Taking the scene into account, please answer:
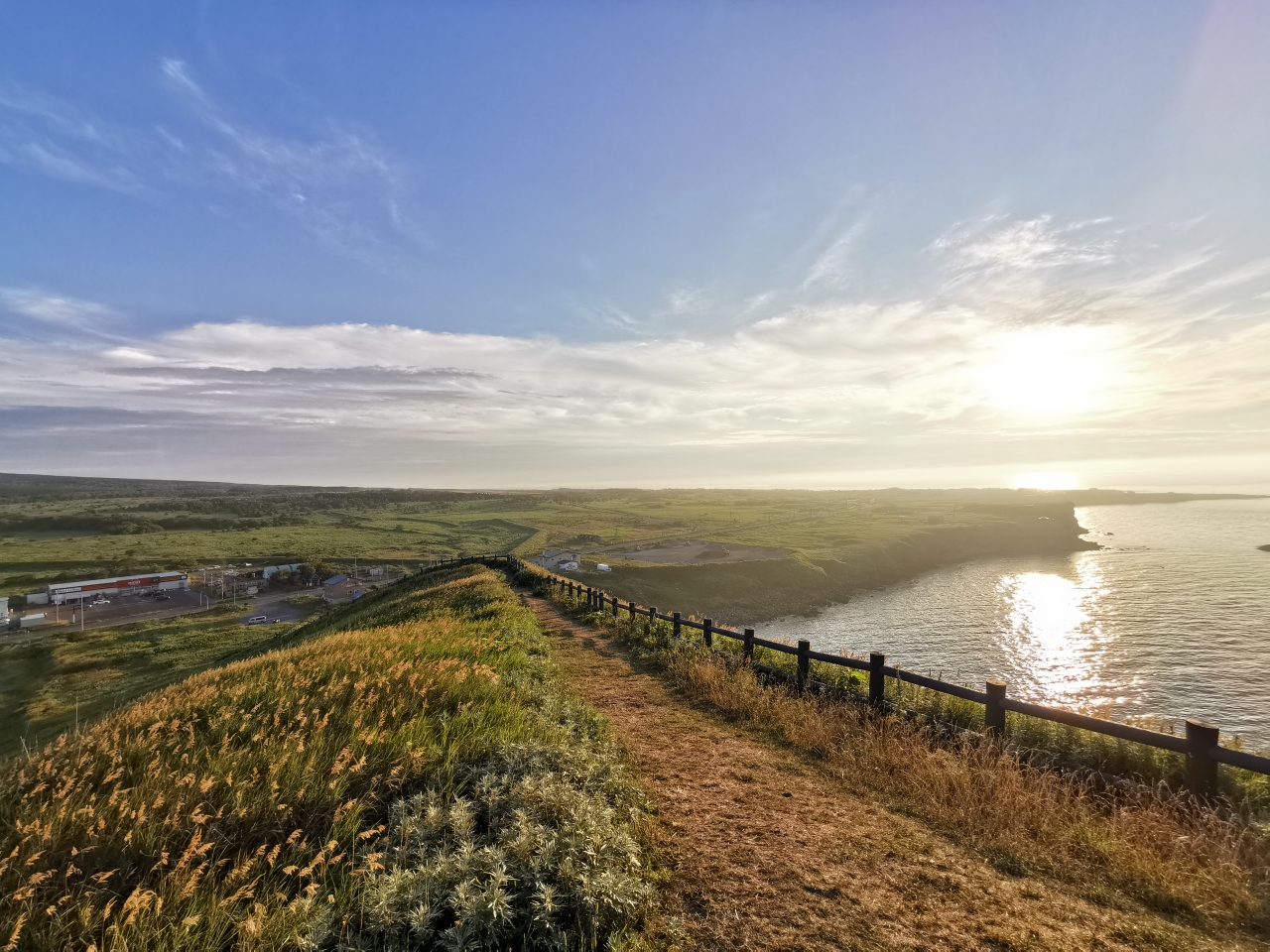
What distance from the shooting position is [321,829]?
4.77 meters

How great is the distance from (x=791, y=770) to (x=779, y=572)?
216 feet

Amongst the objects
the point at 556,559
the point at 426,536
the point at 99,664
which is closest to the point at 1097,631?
the point at 556,559

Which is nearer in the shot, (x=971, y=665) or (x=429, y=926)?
(x=429, y=926)

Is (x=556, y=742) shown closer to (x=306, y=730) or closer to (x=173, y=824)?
(x=306, y=730)

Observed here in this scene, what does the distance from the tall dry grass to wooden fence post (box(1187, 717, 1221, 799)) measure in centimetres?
20

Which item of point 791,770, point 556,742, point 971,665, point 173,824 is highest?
point 173,824

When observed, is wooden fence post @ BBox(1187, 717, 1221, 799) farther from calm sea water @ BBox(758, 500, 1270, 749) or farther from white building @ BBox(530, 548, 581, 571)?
white building @ BBox(530, 548, 581, 571)

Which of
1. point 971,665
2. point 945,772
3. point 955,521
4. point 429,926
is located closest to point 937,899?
point 945,772

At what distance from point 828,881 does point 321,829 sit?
469cm

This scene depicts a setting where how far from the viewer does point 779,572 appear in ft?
230

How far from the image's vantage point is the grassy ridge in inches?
142

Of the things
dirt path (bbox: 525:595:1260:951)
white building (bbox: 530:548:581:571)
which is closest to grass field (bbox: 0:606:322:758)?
white building (bbox: 530:548:581:571)

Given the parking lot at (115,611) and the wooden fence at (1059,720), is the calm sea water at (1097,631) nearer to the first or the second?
the wooden fence at (1059,720)

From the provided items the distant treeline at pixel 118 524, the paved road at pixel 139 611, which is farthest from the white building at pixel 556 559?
the distant treeline at pixel 118 524
